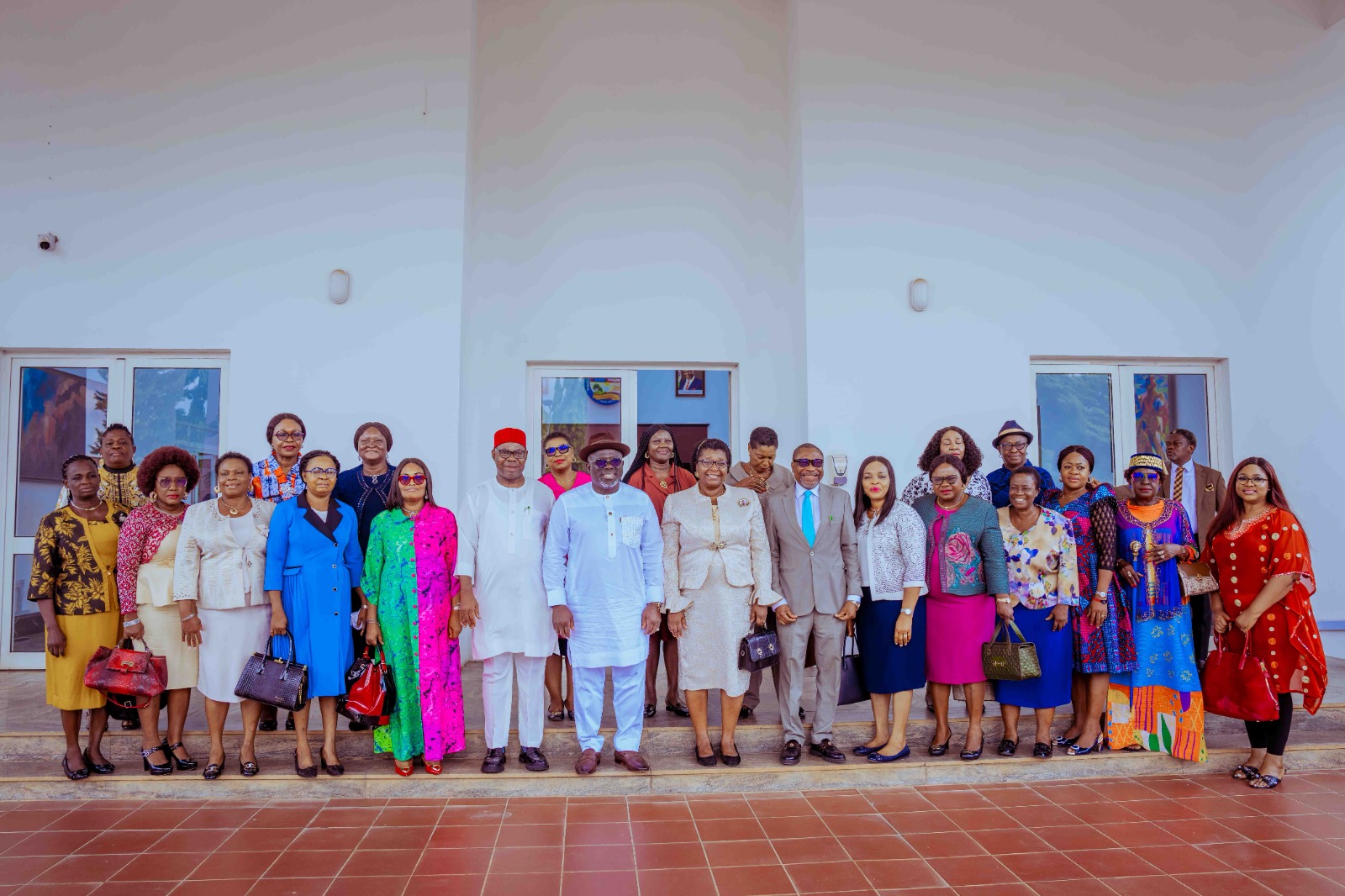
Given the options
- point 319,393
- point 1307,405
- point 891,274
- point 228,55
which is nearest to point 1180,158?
point 1307,405

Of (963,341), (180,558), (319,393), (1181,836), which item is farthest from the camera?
(963,341)

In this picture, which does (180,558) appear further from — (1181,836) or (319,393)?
(1181,836)

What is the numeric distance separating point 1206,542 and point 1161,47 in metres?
4.55

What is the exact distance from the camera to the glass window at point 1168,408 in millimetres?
6789

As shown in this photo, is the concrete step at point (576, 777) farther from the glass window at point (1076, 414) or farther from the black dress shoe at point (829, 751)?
the glass window at point (1076, 414)

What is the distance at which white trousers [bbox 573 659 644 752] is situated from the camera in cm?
418

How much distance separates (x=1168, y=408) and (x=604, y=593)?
17.0 feet

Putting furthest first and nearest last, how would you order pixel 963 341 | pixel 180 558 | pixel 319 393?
pixel 963 341, pixel 319 393, pixel 180 558

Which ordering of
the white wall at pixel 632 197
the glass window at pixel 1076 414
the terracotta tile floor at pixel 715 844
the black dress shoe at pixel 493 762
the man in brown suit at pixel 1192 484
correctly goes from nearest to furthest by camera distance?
the terracotta tile floor at pixel 715 844
the black dress shoe at pixel 493 762
the man in brown suit at pixel 1192 484
the white wall at pixel 632 197
the glass window at pixel 1076 414

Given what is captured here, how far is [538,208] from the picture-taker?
670 centimetres

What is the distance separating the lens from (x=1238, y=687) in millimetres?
4227

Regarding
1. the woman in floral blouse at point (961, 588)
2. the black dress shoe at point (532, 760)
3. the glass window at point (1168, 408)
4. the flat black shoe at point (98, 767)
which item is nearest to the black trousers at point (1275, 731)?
the woman in floral blouse at point (961, 588)

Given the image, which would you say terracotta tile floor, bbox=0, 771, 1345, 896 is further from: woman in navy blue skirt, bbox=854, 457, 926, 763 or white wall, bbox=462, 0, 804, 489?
white wall, bbox=462, 0, 804, 489

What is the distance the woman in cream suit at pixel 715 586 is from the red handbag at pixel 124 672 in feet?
8.15
